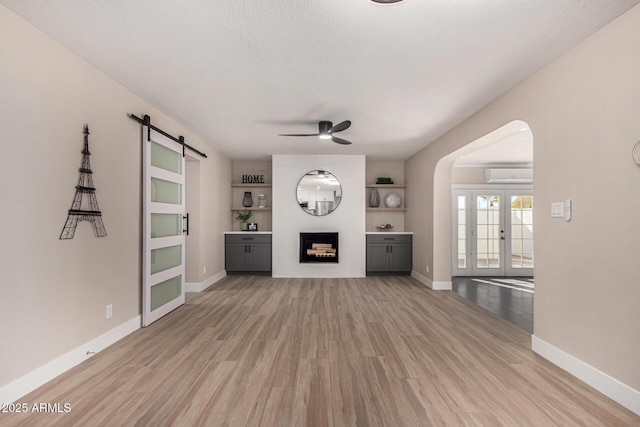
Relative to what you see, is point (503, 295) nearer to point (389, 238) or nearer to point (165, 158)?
point (389, 238)

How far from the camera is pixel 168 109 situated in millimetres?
3967

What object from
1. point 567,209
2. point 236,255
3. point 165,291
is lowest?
point 165,291

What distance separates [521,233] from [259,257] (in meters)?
5.91

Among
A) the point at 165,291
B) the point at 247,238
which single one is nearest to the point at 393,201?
the point at 247,238

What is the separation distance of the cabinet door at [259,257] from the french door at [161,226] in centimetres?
Answer: 226

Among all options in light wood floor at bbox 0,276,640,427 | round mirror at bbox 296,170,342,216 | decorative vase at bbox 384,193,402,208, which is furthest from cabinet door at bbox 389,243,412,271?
light wood floor at bbox 0,276,640,427

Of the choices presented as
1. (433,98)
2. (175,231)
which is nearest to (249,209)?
(175,231)

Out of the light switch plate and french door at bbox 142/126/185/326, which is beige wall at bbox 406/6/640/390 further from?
french door at bbox 142/126/185/326

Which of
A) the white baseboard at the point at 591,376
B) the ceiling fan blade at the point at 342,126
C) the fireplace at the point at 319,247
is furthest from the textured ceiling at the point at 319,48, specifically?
the fireplace at the point at 319,247

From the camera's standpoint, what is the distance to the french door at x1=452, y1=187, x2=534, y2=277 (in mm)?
7180

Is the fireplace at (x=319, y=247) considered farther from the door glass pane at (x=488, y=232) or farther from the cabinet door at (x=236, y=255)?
the door glass pane at (x=488, y=232)

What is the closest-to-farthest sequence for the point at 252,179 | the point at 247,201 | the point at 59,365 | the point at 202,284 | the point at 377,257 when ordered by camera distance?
the point at 59,365
the point at 202,284
the point at 377,257
the point at 247,201
the point at 252,179

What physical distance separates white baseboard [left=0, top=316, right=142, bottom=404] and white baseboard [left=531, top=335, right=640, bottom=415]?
4.01 meters

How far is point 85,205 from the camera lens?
277cm
